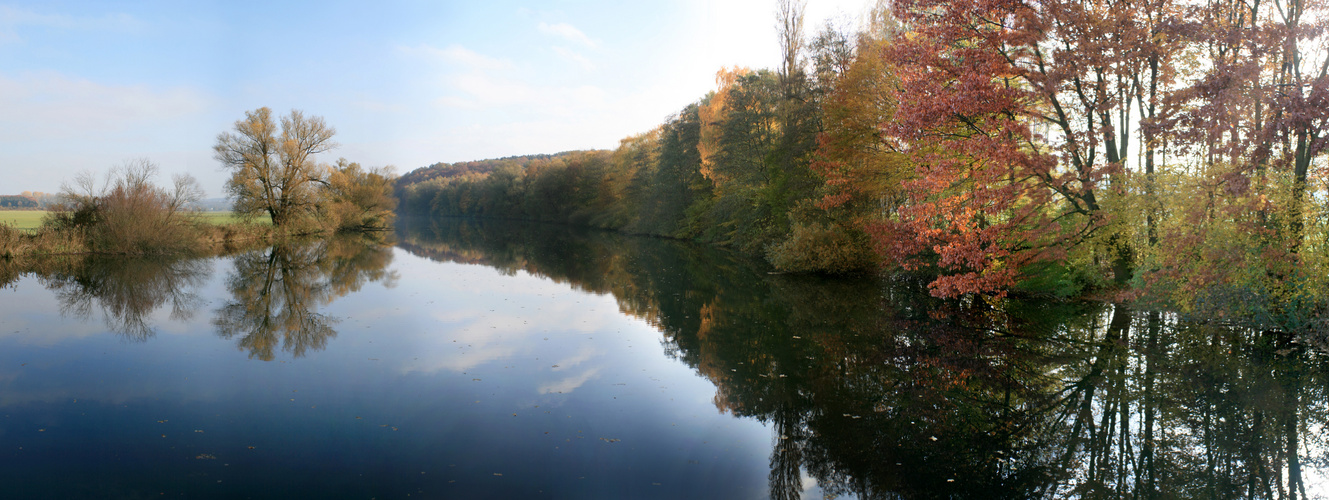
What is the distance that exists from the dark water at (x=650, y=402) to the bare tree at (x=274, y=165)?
25.8 metres

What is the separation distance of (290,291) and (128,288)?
395cm

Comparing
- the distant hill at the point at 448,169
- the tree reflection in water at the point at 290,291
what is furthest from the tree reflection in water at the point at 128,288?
the distant hill at the point at 448,169

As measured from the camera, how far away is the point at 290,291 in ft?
53.2

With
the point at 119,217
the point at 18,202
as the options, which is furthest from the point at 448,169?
the point at 119,217

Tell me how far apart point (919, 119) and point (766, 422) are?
5.24 m

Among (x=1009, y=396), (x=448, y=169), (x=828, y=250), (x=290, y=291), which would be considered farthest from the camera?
(x=448, y=169)

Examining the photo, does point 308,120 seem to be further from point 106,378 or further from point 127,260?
point 106,378

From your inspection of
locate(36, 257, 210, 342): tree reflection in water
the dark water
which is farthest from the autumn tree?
the dark water

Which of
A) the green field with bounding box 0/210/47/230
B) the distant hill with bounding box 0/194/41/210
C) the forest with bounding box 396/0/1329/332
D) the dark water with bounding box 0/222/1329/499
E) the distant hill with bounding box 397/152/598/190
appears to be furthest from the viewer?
the distant hill with bounding box 397/152/598/190

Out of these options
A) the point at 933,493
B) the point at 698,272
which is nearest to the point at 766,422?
the point at 933,493

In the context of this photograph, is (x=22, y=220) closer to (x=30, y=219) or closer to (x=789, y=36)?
(x=30, y=219)

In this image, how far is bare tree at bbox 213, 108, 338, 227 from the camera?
119ft

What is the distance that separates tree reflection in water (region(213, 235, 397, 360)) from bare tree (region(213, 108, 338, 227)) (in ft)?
27.3

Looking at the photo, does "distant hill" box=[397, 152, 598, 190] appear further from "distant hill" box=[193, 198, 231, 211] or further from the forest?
the forest
